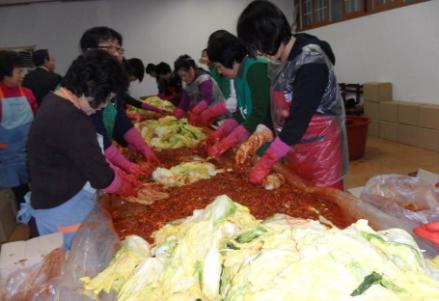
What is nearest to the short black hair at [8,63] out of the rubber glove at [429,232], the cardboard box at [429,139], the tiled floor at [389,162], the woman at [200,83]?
the woman at [200,83]

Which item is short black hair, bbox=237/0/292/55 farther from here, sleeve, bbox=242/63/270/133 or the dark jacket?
the dark jacket

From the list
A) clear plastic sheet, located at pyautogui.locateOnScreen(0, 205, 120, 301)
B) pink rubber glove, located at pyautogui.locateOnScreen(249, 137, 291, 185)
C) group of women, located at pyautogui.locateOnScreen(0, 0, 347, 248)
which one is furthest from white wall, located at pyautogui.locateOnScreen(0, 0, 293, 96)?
clear plastic sheet, located at pyautogui.locateOnScreen(0, 205, 120, 301)

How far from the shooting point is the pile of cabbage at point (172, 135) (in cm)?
322

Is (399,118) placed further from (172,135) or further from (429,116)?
(172,135)

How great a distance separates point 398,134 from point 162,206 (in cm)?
546

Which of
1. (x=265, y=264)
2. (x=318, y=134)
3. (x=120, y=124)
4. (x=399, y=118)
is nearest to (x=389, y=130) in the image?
(x=399, y=118)

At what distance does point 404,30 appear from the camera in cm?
584

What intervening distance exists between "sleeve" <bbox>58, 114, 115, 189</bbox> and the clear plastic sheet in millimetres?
233

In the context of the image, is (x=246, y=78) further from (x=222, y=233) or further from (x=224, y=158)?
(x=222, y=233)

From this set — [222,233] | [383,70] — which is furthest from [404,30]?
[222,233]

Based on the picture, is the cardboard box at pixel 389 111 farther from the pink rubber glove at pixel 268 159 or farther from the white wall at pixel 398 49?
the pink rubber glove at pixel 268 159

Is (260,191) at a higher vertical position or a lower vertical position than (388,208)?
higher

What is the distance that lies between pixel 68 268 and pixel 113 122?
1672 millimetres

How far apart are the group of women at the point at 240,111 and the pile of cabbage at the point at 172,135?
1.26 ft
